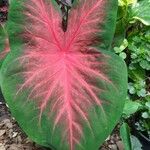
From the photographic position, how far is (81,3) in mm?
1620

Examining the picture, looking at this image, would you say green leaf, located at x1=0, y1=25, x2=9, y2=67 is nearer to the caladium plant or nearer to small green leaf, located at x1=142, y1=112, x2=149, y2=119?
the caladium plant

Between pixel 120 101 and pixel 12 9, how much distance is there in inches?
21.3

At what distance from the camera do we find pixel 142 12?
2.13 metres

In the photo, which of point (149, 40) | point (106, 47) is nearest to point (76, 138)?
point (106, 47)

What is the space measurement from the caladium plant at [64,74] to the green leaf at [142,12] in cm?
54

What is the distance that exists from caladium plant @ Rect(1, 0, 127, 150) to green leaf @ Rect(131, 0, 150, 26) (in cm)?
54

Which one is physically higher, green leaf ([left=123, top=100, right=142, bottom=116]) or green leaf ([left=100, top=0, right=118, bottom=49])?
green leaf ([left=100, top=0, right=118, bottom=49])

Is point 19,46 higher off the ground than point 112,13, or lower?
lower

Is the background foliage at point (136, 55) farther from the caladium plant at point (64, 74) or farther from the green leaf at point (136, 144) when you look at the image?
the caladium plant at point (64, 74)

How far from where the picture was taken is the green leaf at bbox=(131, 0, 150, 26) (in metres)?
2.09

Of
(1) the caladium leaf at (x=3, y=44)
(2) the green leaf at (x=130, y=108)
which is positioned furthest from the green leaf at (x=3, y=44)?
(2) the green leaf at (x=130, y=108)

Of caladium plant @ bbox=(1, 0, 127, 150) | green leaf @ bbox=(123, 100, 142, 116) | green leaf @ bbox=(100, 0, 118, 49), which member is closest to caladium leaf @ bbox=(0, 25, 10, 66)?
caladium plant @ bbox=(1, 0, 127, 150)

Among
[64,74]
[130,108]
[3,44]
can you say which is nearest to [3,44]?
[3,44]

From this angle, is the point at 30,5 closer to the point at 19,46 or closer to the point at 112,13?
the point at 19,46
